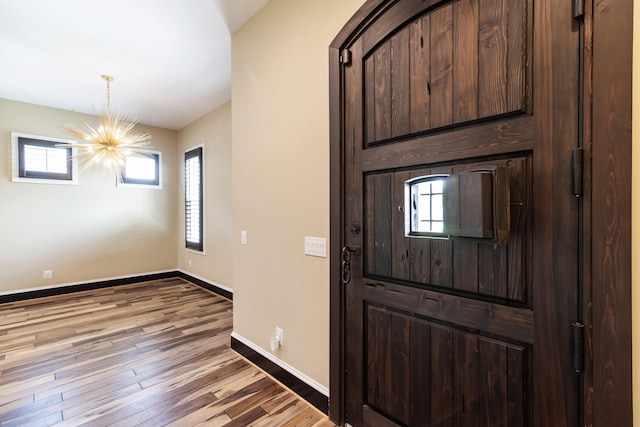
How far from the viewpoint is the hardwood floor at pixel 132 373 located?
183 centimetres

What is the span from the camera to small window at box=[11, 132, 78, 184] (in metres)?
4.10

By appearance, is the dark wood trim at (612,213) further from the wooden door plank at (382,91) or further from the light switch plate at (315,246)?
the light switch plate at (315,246)

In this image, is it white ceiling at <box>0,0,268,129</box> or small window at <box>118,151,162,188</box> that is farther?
small window at <box>118,151,162,188</box>

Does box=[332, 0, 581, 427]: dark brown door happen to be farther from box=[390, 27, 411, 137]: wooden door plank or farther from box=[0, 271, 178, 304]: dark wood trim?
box=[0, 271, 178, 304]: dark wood trim

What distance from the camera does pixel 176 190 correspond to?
561 centimetres

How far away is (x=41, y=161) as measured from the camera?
4.29 metres

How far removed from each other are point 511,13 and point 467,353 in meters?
1.34

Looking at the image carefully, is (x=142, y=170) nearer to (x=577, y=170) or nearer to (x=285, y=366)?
(x=285, y=366)

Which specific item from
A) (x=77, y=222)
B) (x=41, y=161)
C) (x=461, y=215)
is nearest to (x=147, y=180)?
(x=77, y=222)

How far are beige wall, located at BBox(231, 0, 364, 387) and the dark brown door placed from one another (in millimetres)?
232

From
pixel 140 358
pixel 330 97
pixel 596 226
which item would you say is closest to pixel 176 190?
pixel 140 358

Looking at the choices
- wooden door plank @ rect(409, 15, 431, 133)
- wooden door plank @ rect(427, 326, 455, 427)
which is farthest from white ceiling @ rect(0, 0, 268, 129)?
wooden door plank @ rect(427, 326, 455, 427)

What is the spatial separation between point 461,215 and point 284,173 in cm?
131

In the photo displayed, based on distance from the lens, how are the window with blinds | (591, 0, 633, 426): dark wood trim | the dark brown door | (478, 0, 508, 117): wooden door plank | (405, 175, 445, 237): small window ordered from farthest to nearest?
1. the window with blinds
2. (405, 175, 445, 237): small window
3. (478, 0, 508, 117): wooden door plank
4. the dark brown door
5. (591, 0, 633, 426): dark wood trim
